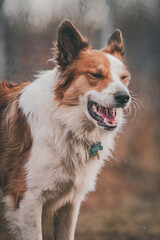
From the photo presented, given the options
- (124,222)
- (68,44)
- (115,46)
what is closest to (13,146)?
(68,44)

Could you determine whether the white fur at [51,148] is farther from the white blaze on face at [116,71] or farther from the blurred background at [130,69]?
the blurred background at [130,69]

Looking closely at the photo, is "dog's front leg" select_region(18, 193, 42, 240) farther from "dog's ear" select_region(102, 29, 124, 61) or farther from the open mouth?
"dog's ear" select_region(102, 29, 124, 61)

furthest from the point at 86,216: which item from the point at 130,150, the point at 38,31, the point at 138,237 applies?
the point at 38,31

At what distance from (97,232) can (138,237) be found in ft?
1.61

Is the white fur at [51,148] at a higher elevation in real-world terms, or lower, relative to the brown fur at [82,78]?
lower

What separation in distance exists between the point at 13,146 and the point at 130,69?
90.1 inches

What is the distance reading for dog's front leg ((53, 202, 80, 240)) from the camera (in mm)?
2770

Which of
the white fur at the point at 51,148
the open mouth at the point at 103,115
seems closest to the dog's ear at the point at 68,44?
the white fur at the point at 51,148

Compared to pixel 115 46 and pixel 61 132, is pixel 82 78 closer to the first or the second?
pixel 61 132

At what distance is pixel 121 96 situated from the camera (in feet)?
7.35

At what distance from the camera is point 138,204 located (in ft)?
13.9

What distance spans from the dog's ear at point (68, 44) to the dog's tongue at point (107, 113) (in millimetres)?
471

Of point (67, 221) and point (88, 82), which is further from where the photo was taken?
point (67, 221)

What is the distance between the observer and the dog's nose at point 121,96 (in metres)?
2.24
